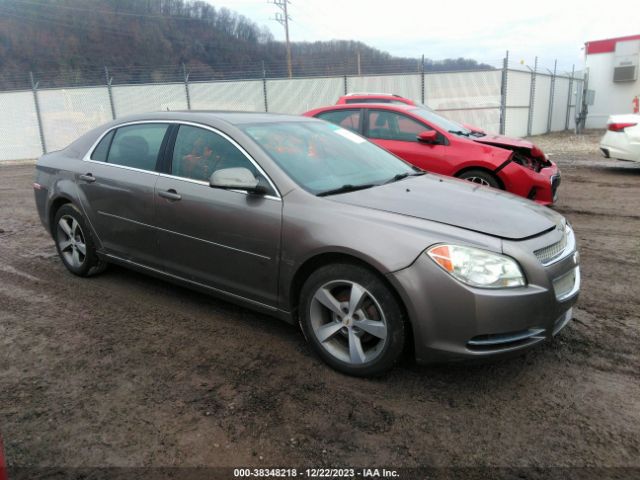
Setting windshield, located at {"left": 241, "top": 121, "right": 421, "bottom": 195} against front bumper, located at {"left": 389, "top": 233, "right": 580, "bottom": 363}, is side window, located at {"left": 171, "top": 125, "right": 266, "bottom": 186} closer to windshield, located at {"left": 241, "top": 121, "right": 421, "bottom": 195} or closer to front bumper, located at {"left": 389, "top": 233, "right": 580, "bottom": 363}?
windshield, located at {"left": 241, "top": 121, "right": 421, "bottom": 195}

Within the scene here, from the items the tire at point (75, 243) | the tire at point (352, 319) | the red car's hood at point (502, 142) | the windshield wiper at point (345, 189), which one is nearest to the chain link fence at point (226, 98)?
the red car's hood at point (502, 142)

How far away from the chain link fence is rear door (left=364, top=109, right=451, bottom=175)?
10060 millimetres

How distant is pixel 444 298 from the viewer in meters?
2.65

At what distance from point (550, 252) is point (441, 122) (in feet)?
16.3

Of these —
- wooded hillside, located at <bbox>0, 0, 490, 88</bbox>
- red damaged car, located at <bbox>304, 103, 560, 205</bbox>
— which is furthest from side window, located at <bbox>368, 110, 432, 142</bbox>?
wooded hillside, located at <bbox>0, 0, 490, 88</bbox>

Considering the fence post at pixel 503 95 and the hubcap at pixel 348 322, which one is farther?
the fence post at pixel 503 95

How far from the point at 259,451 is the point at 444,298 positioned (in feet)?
3.96

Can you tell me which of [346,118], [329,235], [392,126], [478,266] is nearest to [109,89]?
[346,118]

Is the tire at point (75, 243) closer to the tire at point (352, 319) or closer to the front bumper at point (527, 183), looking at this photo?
the tire at point (352, 319)

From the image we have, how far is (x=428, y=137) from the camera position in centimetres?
682

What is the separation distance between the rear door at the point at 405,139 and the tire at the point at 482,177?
0.87 feet

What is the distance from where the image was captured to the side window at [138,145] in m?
4.07

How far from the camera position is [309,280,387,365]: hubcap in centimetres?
289

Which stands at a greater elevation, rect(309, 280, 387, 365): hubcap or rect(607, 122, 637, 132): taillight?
rect(607, 122, 637, 132): taillight
